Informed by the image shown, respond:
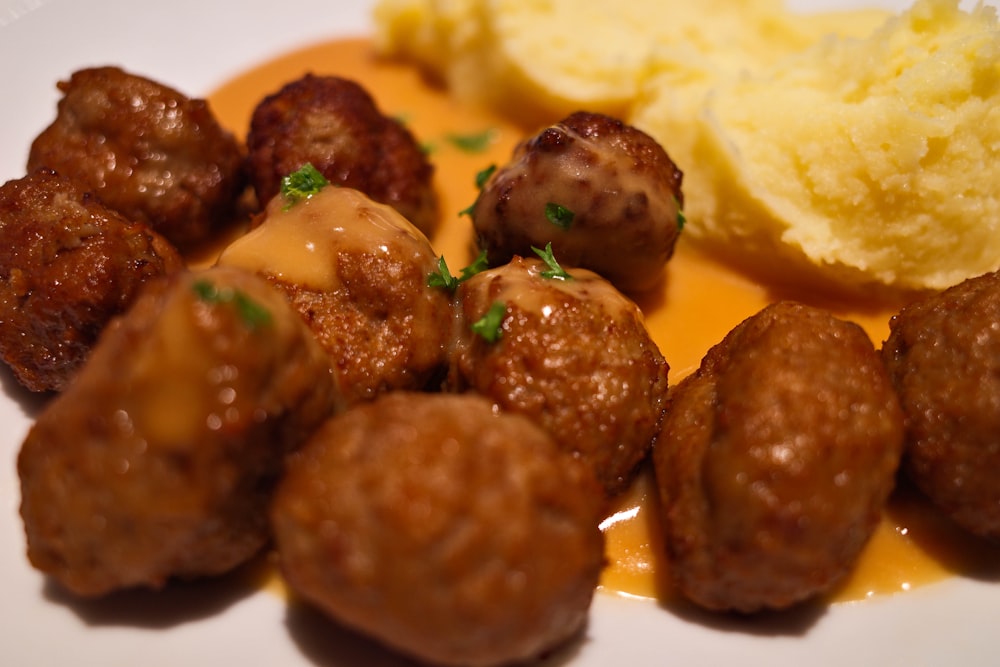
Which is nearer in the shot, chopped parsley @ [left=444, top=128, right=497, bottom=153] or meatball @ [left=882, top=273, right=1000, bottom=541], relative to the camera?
meatball @ [left=882, top=273, right=1000, bottom=541]

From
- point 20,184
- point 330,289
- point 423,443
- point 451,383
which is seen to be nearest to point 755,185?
point 451,383

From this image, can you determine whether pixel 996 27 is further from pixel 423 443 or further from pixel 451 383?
pixel 423 443

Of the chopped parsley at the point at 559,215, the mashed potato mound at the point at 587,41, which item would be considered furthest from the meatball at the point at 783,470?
the mashed potato mound at the point at 587,41

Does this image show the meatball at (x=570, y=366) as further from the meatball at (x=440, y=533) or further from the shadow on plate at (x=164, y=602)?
the shadow on plate at (x=164, y=602)

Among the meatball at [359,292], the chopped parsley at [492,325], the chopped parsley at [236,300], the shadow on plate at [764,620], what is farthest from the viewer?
the meatball at [359,292]

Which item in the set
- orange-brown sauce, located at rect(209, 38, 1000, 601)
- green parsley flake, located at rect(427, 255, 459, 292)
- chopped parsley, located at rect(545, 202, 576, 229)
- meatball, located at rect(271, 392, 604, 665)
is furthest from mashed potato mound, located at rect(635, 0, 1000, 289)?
meatball, located at rect(271, 392, 604, 665)

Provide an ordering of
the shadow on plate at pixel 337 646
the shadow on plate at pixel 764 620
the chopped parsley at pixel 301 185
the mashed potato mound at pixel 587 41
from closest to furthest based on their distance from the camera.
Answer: the shadow on plate at pixel 337 646, the shadow on plate at pixel 764 620, the chopped parsley at pixel 301 185, the mashed potato mound at pixel 587 41

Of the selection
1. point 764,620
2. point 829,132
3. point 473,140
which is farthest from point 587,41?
point 764,620

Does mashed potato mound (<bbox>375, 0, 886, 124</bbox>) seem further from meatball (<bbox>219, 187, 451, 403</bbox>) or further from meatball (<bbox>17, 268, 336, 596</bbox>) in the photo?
meatball (<bbox>17, 268, 336, 596</bbox>)
